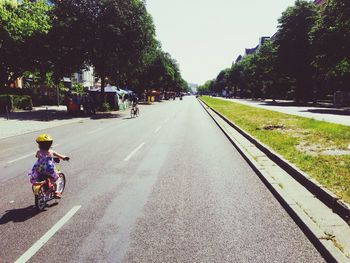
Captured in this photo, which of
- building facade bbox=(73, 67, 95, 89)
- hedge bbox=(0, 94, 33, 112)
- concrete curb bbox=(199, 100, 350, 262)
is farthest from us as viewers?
building facade bbox=(73, 67, 95, 89)

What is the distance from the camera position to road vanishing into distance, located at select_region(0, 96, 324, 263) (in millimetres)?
4316

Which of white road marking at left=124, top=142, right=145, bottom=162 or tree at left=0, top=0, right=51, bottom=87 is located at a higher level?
tree at left=0, top=0, right=51, bottom=87

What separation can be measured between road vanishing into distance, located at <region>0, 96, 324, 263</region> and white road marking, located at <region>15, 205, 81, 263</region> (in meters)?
0.02

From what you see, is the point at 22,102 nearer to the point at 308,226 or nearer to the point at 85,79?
the point at 308,226

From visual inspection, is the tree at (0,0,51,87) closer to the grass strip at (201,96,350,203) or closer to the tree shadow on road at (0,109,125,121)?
the tree shadow on road at (0,109,125,121)

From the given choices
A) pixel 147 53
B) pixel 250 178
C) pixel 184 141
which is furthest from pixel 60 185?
pixel 147 53

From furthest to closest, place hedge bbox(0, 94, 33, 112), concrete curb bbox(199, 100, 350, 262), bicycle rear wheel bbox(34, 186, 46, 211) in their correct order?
hedge bbox(0, 94, 33, 112) → bicycle rear wheel bbox(34, 186, 46, 211) → concrete curb bbox(199, 100, 350, 262)

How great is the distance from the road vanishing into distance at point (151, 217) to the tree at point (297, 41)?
1972 inches

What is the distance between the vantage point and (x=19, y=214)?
5688 millimetres

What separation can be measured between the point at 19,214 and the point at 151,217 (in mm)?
2203

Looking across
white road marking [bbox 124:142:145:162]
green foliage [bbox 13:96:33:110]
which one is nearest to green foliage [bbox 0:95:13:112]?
green foliage [bbox 13:96:33:110]

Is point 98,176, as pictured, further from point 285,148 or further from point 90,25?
point 90,25

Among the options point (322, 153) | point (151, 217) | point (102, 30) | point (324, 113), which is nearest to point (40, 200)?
point (151, 217)

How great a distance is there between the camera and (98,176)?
328 inches
